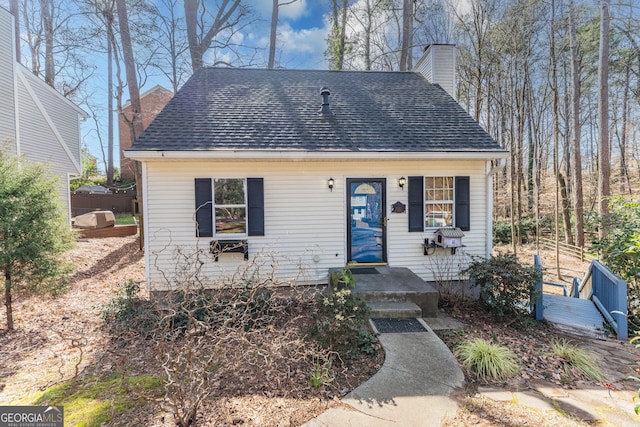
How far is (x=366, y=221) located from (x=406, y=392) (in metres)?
4.08

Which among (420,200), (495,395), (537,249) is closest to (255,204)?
(420,200)

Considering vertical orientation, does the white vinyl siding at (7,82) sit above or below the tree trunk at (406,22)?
below

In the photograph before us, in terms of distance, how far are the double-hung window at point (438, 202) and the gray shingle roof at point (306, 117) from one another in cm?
72

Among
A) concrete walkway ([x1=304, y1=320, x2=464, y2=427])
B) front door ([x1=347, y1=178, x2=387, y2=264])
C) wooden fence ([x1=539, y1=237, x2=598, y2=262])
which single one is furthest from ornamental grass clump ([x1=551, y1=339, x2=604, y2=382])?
wooden fence ([x1=539, y1=237, x2=598, y2=262])

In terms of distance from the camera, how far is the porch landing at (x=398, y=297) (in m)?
4.76

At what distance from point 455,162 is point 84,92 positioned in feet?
71.9

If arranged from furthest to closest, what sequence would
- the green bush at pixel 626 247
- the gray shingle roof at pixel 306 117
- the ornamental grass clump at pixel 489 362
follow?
1. the gray shingle roof at pixel 306 117
2. the green bush at pixel 626 247
3. the ornamental grass clump at pixel 489 362

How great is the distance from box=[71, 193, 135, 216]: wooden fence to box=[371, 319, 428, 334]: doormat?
20.6 metres

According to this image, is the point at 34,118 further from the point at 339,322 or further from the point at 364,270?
the point at 339,322

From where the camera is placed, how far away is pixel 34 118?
11164 mm

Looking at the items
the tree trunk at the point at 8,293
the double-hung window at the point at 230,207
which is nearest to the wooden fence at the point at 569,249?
the double-hung window at the point at 230,207

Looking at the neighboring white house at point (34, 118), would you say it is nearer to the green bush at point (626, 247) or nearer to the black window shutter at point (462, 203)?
the black window shutter at point (462, 203)

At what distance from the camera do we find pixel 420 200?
21.5 feet

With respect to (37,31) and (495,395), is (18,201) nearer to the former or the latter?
(495,395)
